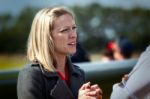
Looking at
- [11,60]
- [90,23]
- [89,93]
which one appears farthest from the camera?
[90,23]

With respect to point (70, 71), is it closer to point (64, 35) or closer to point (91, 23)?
point (64, 35)

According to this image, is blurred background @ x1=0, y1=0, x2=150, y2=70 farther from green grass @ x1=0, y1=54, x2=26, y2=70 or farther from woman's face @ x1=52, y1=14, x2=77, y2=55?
woman's face @ x1=52, y1=14, x2=77, y2=55

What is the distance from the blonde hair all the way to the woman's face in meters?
0.02

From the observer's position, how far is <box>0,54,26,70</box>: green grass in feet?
37.2

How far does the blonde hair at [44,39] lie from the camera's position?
2316mm

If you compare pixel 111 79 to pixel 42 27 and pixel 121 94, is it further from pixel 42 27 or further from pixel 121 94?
pixel 121 94

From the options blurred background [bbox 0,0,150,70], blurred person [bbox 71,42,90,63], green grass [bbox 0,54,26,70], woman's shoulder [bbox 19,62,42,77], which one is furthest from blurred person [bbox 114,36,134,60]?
blurred background [bbox 0,0,150,70]

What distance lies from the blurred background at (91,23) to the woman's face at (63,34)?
30.0 feet

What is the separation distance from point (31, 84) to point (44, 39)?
23 centimetres

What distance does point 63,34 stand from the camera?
2.34 meters

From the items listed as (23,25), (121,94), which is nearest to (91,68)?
(121,94)

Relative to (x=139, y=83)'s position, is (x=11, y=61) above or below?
below

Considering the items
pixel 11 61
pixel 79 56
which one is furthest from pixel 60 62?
pixel 11 61

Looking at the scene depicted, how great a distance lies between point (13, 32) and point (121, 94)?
1096 cm
